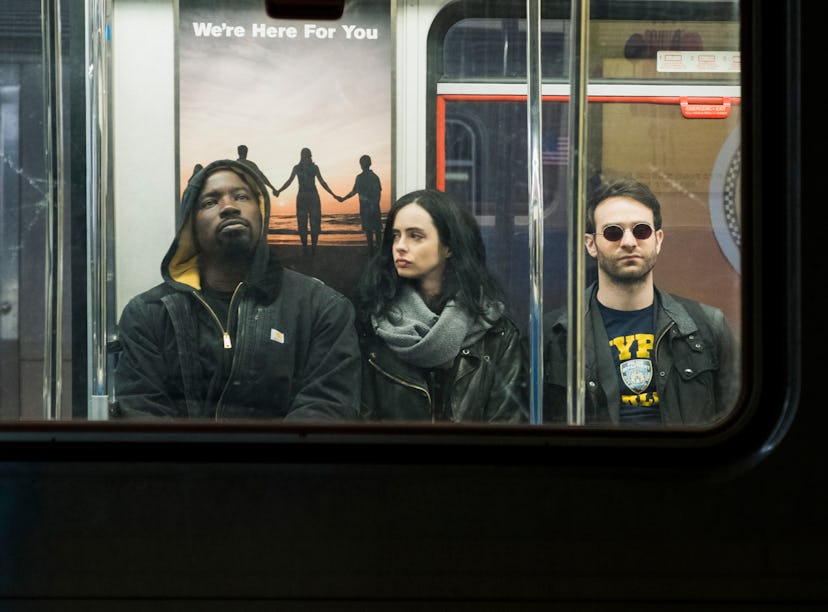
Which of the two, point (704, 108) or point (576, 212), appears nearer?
point (704, 108)

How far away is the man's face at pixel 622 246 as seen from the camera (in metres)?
2.00

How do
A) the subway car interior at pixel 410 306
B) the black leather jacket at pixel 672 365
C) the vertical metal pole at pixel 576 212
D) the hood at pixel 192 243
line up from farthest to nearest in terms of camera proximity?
the vertical metal pole at pixel 576 212
the hood at pixel 192 243
the black leather jacket at pixel 672 365
the subway car interior at pixel 410 306

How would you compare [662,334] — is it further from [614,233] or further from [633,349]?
[614,233]

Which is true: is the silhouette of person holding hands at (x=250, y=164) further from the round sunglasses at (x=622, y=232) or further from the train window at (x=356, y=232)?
the round sunglasses at (x=622, y=232)

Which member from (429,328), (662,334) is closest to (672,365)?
(662,334)

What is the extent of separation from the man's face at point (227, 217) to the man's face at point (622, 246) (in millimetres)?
711

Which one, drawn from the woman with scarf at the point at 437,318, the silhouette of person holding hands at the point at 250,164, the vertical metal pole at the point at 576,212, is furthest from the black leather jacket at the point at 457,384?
the silhouette of person holding hands at the point at 250,164

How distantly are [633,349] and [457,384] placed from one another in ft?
1.28

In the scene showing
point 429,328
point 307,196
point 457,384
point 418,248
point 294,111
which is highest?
point 294,111

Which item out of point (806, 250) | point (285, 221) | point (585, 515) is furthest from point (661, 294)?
point (285, 221)

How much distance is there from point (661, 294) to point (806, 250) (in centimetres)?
38

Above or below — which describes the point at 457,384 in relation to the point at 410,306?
below

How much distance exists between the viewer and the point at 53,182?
6.29 feet

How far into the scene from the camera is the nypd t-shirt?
6.31ft
